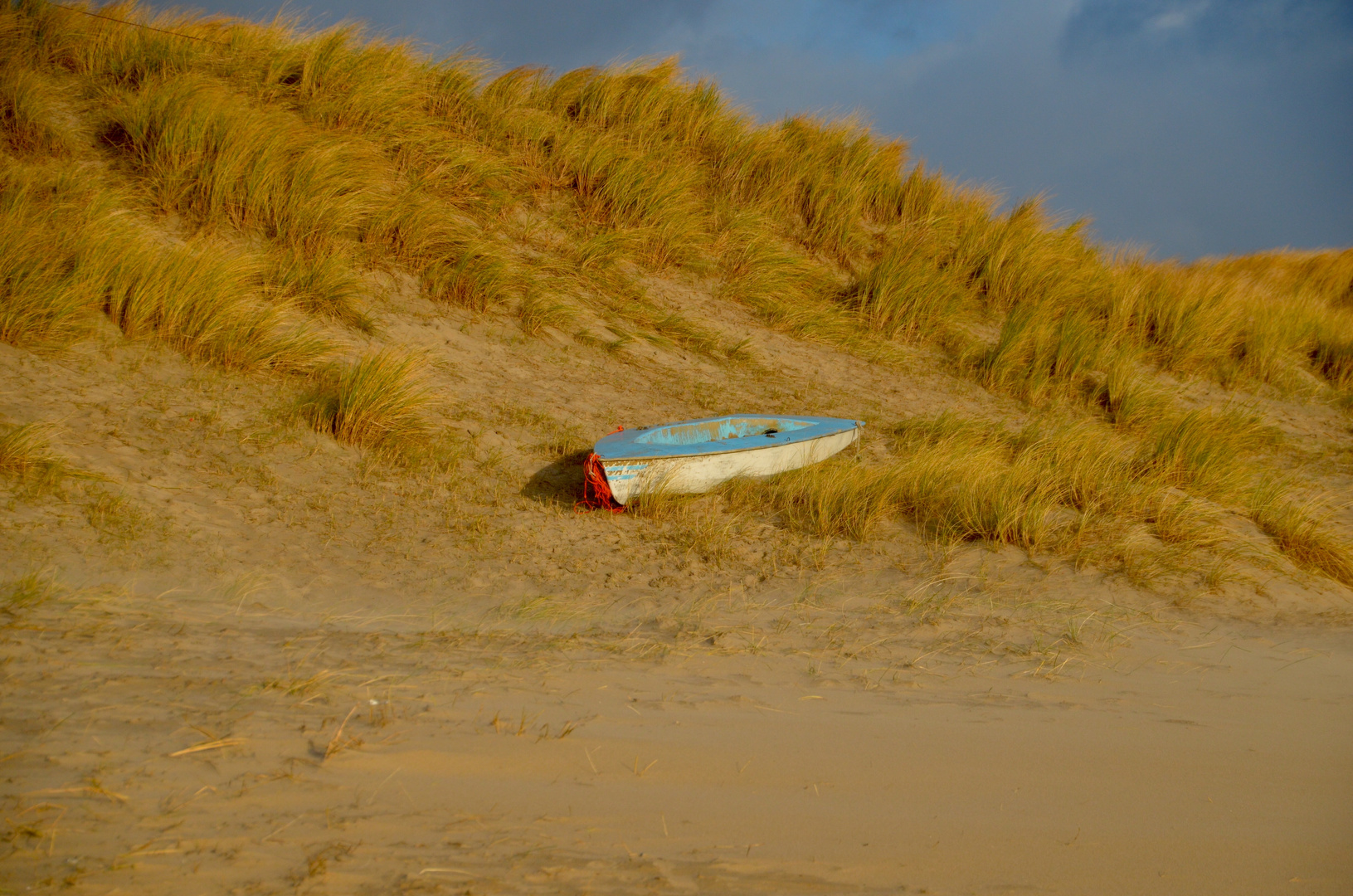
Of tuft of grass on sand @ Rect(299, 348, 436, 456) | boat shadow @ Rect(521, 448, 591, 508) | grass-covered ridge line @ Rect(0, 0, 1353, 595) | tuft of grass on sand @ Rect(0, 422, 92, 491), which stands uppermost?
grass-covered ridge line @ Rect(0, 0, 1353, 595)

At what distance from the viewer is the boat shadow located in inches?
237

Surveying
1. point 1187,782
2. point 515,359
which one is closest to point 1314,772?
point 1187,782

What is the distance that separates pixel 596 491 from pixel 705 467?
809 mm

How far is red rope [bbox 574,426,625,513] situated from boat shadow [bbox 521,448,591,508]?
0.50 ft

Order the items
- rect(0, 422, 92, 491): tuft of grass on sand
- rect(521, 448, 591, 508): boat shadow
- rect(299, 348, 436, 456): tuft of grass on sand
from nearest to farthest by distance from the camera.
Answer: rect(0, 422, 92, 491): tuft of grass on sand < rect(299, 348, 436, 456): tuft of grass on sand < rect(521, 448, 591, 508): boat shadow

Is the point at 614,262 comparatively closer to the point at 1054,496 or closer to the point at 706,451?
the point at 706,451

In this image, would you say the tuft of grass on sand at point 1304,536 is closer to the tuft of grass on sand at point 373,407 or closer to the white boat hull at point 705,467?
the white boat hull at point 705,467

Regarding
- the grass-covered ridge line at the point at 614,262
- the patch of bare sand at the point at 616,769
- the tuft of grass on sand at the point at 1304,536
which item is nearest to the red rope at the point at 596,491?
the grass-covered ridge line at the point at 614,262

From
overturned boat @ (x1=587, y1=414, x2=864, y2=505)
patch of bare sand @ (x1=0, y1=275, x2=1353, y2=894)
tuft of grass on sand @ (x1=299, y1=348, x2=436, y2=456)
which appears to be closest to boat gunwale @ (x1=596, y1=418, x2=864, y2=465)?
overturned boat @ (x1=587, y1=414, x2=864, y2=505)

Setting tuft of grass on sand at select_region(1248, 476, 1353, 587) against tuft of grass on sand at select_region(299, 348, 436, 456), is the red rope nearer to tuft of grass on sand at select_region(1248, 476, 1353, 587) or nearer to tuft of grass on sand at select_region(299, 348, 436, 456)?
tuft of grass on sand at select_region(299, 348, 436, 456)

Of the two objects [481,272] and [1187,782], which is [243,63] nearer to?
[481,272]

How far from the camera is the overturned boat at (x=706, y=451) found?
5.71 m

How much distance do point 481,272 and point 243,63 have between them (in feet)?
Result: 12.0

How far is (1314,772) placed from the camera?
112 inches
